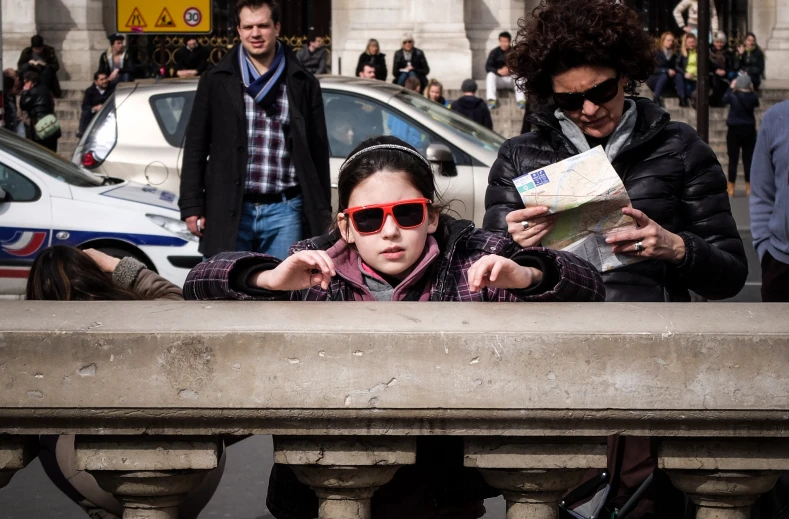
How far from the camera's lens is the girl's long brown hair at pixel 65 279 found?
4.12 m

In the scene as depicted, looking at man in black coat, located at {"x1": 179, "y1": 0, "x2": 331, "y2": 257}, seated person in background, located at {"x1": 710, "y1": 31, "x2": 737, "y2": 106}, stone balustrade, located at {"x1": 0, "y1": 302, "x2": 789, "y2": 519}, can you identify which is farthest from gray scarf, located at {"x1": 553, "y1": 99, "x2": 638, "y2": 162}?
seated person in background, located at {"x1": 710, "y1": 31, "x2": 737, "y2": 106}

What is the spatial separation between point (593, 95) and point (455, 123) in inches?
290

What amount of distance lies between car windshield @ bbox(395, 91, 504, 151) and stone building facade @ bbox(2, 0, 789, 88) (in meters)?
13.3

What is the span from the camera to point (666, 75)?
21703mm

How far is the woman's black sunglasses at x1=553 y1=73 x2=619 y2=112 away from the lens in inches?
133

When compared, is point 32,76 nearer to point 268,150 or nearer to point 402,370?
point 268,150

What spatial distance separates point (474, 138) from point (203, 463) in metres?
8.44

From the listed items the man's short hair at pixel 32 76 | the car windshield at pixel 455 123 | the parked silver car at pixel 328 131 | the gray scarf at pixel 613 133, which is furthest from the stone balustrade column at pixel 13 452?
the man's short hair at pixel 32 76

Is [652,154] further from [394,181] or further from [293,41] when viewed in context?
[293,41]

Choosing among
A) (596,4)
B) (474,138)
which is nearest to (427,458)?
(596,4)

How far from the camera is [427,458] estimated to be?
2.50 m

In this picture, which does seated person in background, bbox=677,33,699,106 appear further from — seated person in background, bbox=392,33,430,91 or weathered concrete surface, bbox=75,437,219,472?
weathered concrete surface, bbox=75,437,219,472

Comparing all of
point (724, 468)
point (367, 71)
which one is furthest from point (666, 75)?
point (724, 468)

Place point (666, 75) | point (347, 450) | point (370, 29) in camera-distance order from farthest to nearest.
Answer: point (370, 29), point (666, 75), point (347, 450)
